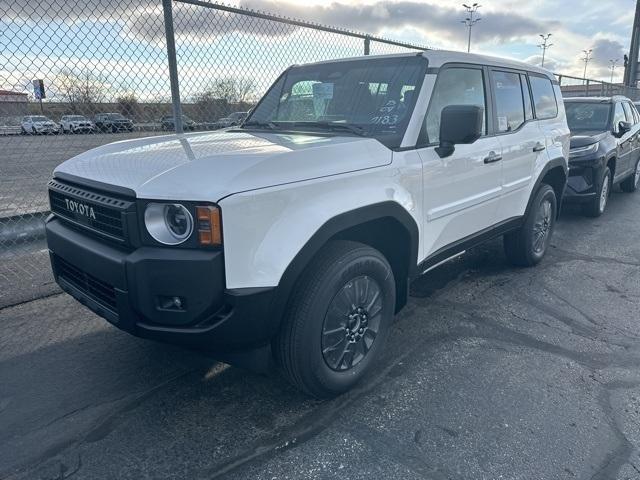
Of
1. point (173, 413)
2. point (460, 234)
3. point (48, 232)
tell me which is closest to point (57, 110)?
point (48, 232)

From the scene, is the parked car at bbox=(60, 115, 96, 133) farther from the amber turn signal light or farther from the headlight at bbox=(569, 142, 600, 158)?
the headlight at bbox=(569, 142, 600, 158)

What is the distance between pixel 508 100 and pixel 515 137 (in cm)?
34

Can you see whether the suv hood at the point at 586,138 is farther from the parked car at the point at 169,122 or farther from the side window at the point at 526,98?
the parked car at the point at 169,122

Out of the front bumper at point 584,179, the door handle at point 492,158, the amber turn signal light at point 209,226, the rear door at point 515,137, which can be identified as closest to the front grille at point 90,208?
the amber turn signal light at point 209,226

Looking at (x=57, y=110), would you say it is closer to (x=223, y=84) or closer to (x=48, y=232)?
(x=223, y=84)

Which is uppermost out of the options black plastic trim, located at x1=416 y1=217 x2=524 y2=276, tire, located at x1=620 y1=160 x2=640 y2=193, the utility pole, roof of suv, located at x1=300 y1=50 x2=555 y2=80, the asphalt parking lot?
the utility pole

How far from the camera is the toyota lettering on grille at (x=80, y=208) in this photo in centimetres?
263

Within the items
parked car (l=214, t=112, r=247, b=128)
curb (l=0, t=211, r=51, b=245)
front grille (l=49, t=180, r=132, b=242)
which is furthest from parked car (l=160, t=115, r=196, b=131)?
front grille (l=49, t=180, r=132, b=242)

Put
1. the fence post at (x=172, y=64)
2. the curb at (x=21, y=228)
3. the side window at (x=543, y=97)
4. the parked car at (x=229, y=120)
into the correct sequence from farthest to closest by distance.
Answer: the parked car at (x=229, y=120) < the side window at (x=543, y=97) < the fence post at (x=172, y=64) < the curb at (x=21, y=228)

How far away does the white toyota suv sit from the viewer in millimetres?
2258

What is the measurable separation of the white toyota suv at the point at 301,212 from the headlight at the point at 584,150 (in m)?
3.49

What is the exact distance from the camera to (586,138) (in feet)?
23.7

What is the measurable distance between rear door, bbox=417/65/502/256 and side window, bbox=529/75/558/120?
1.16 m

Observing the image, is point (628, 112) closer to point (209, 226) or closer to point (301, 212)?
point (301, 212)
